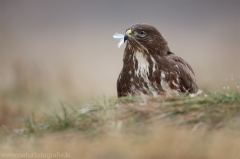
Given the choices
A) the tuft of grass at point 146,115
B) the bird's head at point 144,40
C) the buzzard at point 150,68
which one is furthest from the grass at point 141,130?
the bird's head at point 144,40

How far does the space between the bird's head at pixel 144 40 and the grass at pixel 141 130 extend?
135 cm

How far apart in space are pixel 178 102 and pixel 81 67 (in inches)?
383

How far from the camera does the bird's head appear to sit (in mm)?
8539

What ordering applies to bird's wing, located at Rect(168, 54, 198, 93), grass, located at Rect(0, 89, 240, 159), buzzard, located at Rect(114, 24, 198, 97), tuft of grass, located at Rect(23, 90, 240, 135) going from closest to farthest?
1. grass, located at Rect(0, 89, 240, 159)
2. tuft of grass, located at Rect(23, 90, 240, 135)
3. buzzard, located at Rect(114, 24, 198, 97)
4. bird's wing, located at Rect(168, 54, 198, 93)

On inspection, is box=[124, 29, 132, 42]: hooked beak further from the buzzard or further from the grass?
the grass

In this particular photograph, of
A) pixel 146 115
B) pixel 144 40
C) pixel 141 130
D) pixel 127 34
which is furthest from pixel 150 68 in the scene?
pixel 141 130

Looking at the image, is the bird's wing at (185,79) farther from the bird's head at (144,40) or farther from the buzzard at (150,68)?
the bird's head at (144,40)

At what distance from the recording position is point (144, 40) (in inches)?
336

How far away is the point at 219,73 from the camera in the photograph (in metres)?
14.9

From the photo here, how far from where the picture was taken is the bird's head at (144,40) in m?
8.54

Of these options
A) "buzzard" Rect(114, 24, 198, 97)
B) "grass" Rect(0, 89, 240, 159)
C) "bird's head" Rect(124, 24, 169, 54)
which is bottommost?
"grass" Rect(0, 89, 240, 159)

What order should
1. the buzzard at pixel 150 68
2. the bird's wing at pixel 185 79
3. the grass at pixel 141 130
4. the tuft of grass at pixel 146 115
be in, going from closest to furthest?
the grass at pixel 141 130
the tuft of grass at pixel 146 115
the buzzard at pixel 150 68
the bird's wing at pixel 185 79

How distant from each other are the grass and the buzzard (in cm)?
101

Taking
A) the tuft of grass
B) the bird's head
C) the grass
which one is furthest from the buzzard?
the tuft of grass
